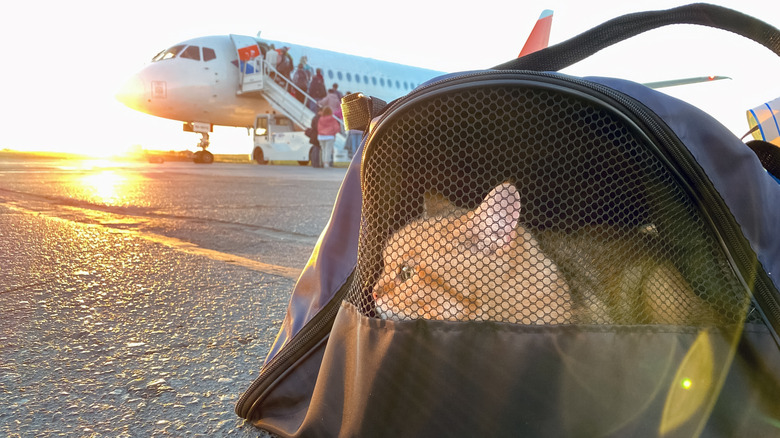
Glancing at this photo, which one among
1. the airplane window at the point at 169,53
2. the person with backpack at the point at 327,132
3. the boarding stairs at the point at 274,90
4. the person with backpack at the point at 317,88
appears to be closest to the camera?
the person with backpack at the point at 327,132

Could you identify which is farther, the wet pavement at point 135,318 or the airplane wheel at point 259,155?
the airplane wheel at point 259,155

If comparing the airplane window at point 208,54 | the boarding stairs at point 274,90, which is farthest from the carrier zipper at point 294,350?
the airplane window at point 208,54

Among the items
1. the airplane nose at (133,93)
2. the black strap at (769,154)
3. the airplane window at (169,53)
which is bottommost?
the black strap at (769,154)

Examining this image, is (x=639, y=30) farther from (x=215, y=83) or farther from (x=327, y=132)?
(x=215, y=83)

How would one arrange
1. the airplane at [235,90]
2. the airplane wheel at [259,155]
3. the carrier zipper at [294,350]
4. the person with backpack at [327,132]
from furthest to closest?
the airplane wheel at [259,155]
the person with backpack at [327,132]
the airplane at [235,90]
the carrier zipper at [294,350]

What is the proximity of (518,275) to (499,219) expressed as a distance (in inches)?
2.9

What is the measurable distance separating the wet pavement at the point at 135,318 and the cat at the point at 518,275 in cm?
29

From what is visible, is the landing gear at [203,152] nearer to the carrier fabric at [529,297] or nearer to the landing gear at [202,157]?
the landing gear at [202,157]

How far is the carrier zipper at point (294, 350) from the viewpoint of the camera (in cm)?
67

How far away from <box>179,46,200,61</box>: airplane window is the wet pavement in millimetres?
9620

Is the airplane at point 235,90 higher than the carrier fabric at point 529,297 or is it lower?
higher

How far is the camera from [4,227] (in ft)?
6.41

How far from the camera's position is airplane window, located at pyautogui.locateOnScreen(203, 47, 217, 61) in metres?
11.2

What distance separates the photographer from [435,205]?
2.37 feet
